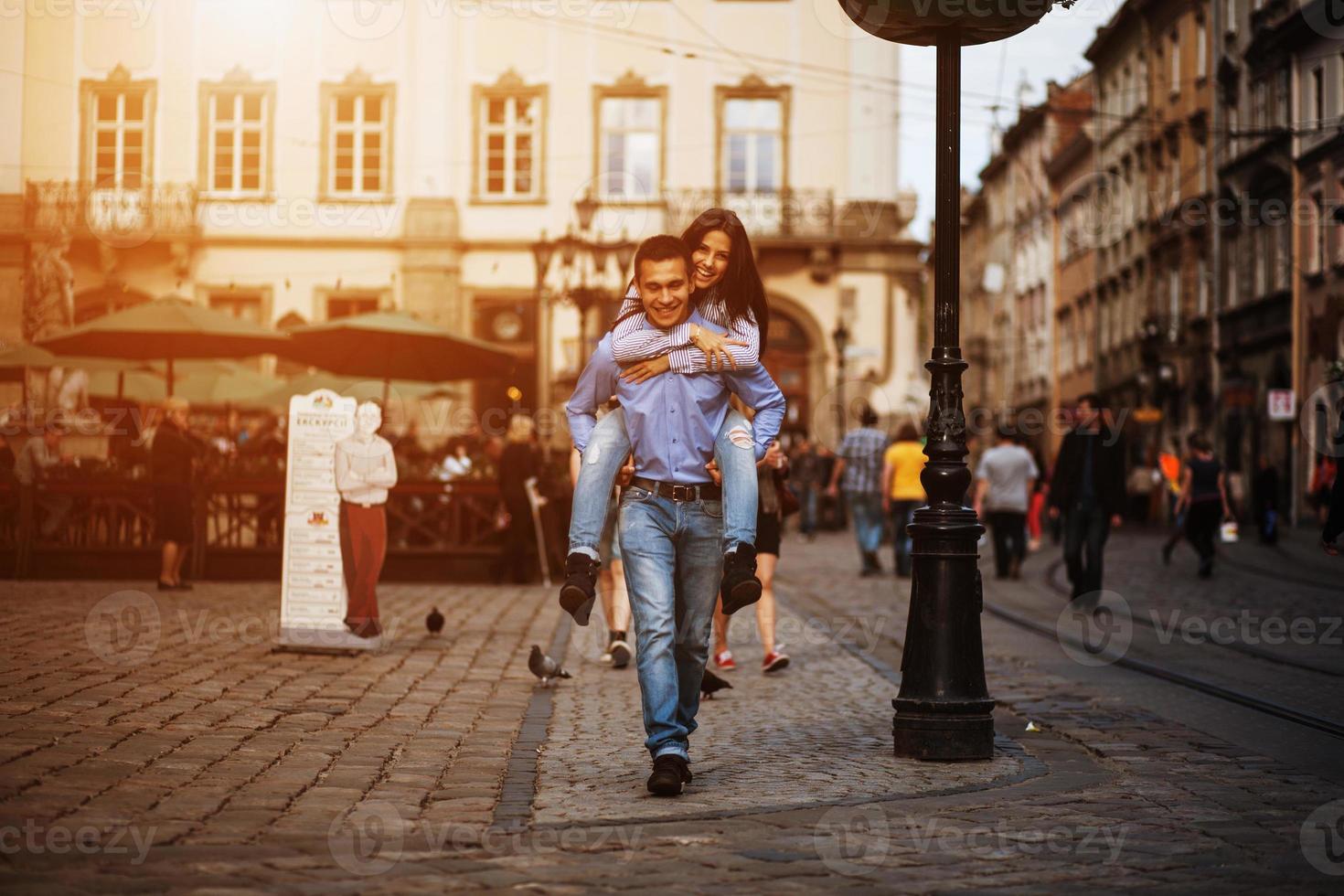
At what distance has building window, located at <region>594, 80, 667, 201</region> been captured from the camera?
36.6 metres

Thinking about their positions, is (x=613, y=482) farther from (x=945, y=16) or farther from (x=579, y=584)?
(x=945, y=16)

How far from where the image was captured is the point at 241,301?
1410 inches

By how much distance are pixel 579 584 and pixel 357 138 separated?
99.8 feet

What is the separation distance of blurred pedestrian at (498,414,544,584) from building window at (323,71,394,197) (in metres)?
16.7

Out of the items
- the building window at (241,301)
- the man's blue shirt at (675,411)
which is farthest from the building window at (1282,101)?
the man's blue shirt at (675,411)

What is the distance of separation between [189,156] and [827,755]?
29.7 meters

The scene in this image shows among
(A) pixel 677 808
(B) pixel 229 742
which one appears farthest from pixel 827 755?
(B) pixel 229 742

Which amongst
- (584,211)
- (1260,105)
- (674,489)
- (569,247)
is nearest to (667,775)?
(674,489)

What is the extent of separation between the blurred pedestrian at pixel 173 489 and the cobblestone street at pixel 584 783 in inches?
214

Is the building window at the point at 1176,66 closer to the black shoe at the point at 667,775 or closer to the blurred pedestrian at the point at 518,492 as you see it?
the blurred pedestrian at the point at 518,492

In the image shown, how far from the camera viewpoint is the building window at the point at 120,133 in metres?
33.6

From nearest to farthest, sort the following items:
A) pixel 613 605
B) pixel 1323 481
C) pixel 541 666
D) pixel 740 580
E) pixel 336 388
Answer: pixel 740 580
pixel 541 666
pixel 613 605
pixel 336 388
pixel 1323 481

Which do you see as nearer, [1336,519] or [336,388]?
[1336,519]

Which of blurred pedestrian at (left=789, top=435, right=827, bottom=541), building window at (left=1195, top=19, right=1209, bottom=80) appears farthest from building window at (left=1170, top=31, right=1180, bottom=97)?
blurred pedestrian at (left=789, top=435, right=827, bottom=541)
